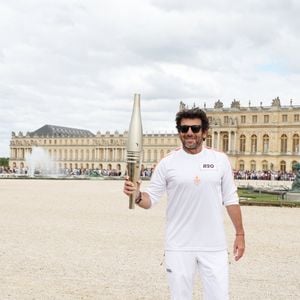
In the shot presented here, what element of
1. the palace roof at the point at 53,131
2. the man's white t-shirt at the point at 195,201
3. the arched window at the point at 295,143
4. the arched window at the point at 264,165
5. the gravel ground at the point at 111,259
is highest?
the palace roof at the point at 53,131

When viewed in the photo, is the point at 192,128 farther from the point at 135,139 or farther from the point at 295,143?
the point at 295,143

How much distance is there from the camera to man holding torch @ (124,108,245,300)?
12.4 feet

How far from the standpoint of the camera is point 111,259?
802cm

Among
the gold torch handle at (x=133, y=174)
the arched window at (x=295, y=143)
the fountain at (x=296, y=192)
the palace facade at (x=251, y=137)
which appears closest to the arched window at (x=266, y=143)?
the palace facade at (x=251, y=137)

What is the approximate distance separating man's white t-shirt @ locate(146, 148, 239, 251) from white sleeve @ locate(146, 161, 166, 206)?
0.02 m

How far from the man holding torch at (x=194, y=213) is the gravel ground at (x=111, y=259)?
2.17 metres

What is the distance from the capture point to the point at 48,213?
15.1 meters

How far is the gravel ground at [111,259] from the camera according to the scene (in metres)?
6.14

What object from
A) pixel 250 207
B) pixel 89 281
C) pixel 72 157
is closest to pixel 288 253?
pixel 89 281

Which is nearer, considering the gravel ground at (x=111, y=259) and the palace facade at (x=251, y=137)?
the gravel ground at (x=111, y=259)

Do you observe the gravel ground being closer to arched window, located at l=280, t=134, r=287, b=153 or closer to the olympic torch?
the olympic torch

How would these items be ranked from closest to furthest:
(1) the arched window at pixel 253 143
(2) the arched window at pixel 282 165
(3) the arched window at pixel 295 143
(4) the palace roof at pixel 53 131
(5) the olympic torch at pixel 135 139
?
(5) the olympic torch at pixel 135 139
(3) the arched window at pixel 295 143
(2) the arched window at pixel 282 165
(1) the arched window at pixel 253 143
(4) the palace roof at pixel 53 131

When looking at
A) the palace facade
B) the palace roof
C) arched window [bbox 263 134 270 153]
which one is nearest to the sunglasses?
the palace facade

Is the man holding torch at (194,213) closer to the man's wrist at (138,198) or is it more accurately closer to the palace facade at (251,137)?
the man's wrist at (138,198)
